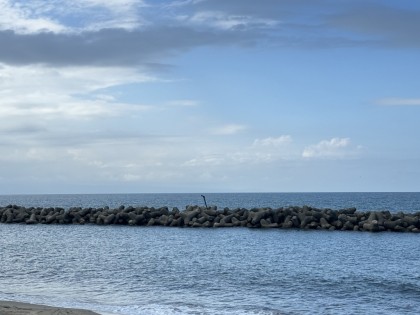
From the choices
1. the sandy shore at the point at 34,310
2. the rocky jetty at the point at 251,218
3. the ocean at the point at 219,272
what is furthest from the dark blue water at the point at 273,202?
the sandy shore at the point at 34,310

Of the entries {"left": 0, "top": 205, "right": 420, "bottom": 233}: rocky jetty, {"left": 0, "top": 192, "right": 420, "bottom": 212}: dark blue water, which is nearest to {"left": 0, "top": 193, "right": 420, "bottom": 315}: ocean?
{"left": 0, "top": 205, "right": 420, "bottom": 233}: rocky jetty

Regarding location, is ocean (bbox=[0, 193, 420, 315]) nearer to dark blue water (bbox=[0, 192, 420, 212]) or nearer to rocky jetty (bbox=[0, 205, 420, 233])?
rocky jetty (bbox=[0, 205, 420, 233])

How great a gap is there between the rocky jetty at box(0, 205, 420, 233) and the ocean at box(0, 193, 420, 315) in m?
1.73

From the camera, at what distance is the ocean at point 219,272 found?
15914mm

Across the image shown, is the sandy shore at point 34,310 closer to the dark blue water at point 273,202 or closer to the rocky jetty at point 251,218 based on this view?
the rocky jetty at point 251,218

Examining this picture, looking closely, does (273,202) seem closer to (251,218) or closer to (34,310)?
(251,218)

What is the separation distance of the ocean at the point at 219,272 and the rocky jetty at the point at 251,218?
67.9 inches

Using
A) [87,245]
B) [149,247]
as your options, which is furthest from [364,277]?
[87,245]

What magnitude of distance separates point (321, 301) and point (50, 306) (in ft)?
21.4

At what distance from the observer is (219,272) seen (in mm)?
20656

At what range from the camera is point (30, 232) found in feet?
123

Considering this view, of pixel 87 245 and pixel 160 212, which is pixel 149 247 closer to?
pixel 87 245

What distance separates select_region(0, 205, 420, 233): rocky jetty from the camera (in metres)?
35.0

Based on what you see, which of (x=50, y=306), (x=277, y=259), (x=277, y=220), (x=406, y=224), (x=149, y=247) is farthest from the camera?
(x=277, y=220)
